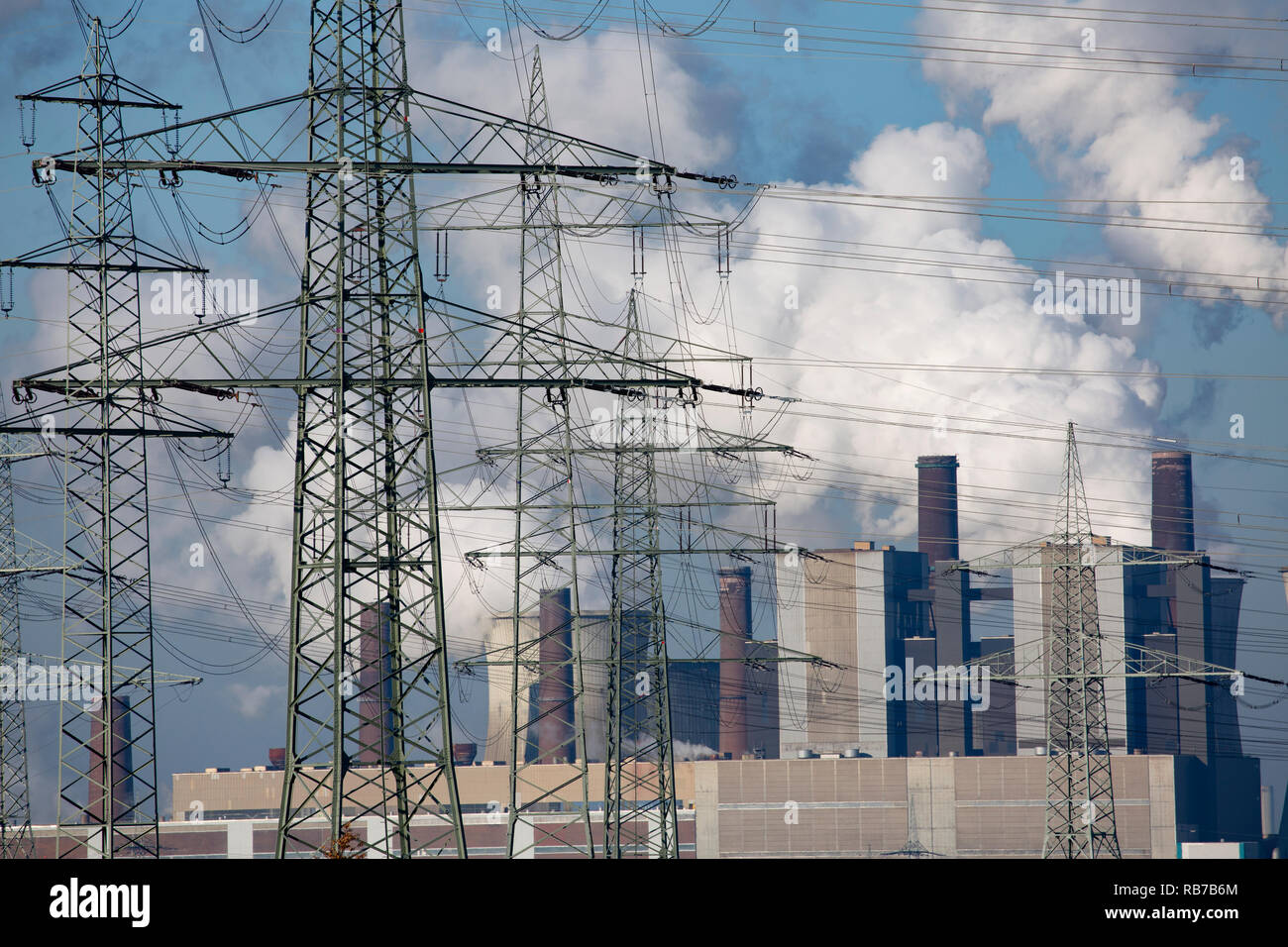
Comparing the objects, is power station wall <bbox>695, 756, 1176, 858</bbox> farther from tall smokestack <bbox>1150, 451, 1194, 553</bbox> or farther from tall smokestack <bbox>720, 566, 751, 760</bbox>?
tall smokestack <bbox>1150, 451, 1194, 553</bbox>

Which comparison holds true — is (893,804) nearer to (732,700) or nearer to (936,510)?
(732,700)

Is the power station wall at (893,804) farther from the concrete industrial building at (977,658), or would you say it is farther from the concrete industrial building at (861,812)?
the concrete industrial building at (977,658)

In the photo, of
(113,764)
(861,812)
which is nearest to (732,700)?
(861,812)

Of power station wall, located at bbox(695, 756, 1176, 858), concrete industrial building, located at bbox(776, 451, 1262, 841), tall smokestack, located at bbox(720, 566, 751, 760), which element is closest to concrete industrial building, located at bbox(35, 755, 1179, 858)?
power station wall, located at bbox(695, 756, 1176, 858)

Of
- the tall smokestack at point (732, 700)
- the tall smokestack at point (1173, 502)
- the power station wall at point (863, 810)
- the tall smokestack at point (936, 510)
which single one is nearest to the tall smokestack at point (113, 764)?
the power station wall at point (863, 810)
